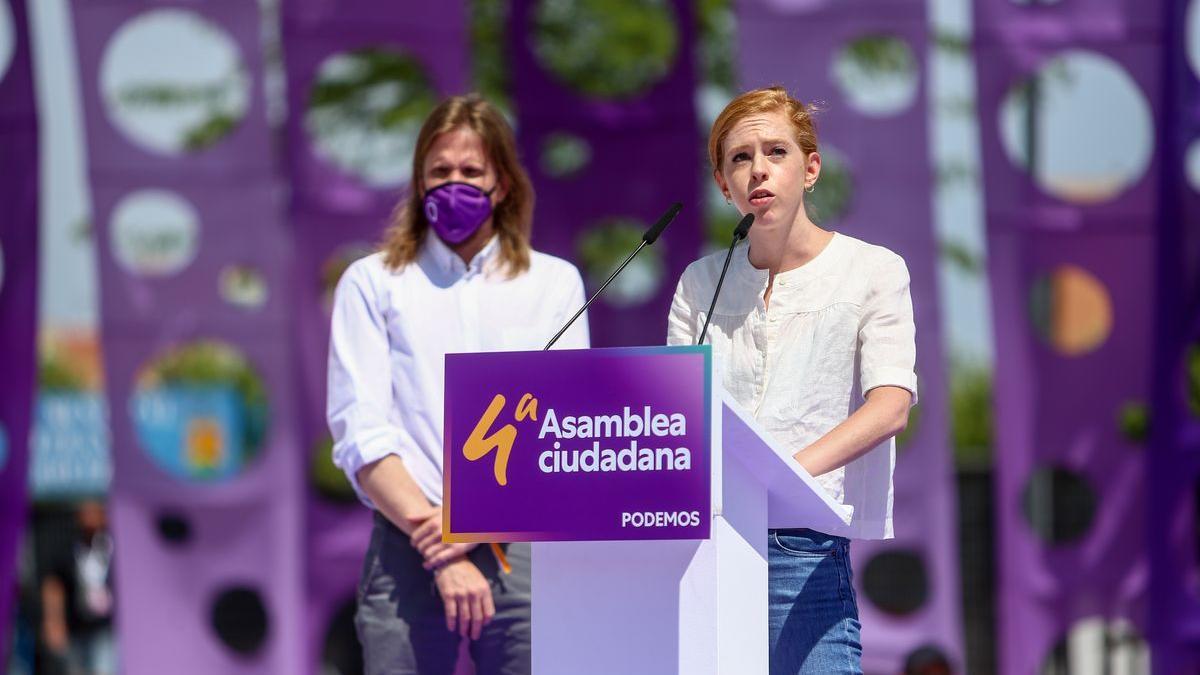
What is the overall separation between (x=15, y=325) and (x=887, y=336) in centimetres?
555

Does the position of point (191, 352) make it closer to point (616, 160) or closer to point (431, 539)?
point (616, 160)

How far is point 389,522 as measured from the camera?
12.8 ft

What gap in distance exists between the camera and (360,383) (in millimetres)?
3938

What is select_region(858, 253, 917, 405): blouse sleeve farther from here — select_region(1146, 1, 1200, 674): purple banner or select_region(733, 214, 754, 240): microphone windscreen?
Result: select_region(1146, 1, 1200, 674): purple banner

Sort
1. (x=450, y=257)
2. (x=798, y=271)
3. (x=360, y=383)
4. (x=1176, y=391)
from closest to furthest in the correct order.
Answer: (x=798, y=271) → (x=360, y=383) → (x=450, y=257) → (x=1176, y=391)

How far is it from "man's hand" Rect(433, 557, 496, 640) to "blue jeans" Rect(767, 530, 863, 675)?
749mm

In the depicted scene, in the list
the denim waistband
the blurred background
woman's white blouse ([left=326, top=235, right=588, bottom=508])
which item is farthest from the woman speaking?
the blurred background

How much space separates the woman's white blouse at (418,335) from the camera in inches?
Answer: 154

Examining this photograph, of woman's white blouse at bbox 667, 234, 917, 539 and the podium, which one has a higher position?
woman's white blouse at bbox 667, 234, 917, 539

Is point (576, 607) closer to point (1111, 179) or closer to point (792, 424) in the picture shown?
point (792, 424)

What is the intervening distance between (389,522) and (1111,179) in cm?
523

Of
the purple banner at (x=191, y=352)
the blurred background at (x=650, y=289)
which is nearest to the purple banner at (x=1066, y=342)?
the blurred background at (x=650, y=289)

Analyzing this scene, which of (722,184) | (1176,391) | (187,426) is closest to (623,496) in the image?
(722,184)

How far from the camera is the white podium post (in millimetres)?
2924
